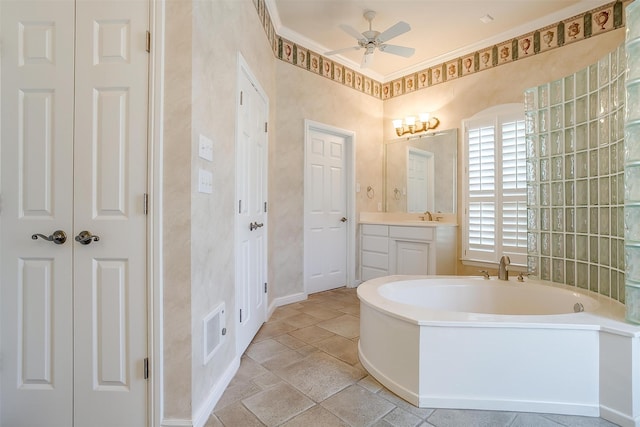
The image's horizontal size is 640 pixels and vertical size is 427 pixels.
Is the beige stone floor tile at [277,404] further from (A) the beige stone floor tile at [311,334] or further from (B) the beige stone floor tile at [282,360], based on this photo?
(A) the beige stone floor tile at [311,334]

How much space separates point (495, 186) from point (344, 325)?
2.30 m

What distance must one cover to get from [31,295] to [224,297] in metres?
0.89

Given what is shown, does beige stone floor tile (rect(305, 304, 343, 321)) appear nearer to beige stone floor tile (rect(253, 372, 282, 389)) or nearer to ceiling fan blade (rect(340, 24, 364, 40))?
beige stone floor tile (rect(253, 372, 282, 389))

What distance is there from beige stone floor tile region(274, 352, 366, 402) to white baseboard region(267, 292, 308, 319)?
3.30 feet

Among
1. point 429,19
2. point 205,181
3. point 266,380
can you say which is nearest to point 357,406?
point 266,380

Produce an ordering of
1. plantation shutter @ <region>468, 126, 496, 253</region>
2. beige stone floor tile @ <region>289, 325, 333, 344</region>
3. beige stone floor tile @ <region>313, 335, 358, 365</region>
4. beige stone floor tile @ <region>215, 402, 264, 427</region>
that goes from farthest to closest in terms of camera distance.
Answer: plantation shutter @ <region>468, 126, 496, 253</region>
beige stone floor tile @ <region>289, 325, 333, 344</region>
beige stone floor tile @ <region>313, 335, 358, 365</region>
beige stone floor tile @ <region>215, 402, 264, 427</region>

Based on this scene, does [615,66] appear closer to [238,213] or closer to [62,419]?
[238,213]

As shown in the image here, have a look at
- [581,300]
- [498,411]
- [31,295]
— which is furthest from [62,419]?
[581,300]

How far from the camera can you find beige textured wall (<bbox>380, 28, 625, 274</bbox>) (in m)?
2.98

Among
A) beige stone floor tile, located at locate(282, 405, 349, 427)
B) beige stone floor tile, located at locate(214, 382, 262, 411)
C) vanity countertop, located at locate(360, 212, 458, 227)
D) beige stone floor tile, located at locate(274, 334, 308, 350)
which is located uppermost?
vanity countertop, located at locate(360, 212, 458, 227)

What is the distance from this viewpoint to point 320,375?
1.97 meters

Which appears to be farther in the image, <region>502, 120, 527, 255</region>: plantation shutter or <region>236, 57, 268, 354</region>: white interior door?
<region>502, 120, 527, 255</region>: plantation shutter

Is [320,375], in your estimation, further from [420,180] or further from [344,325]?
[420,180]

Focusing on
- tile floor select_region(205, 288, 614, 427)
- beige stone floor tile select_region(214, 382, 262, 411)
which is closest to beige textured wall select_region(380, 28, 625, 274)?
tile floor select_region(205, 288, 614, 427)
